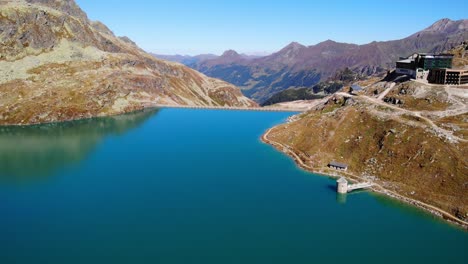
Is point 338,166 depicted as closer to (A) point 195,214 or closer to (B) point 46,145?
(A) point 195,214

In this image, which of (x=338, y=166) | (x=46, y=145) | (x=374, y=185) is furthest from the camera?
(x=46, y=145)

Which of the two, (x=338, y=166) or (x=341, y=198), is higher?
(x=338, y=166)

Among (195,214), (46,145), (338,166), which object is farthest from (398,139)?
(46,145)

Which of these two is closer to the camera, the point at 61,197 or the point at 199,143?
the point at 61,197

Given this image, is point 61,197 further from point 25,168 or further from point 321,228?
point 321,228

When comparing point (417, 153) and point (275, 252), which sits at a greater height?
point (417, 153)

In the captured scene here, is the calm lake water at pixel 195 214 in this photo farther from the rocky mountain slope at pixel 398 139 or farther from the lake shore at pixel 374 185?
the rocky mountain slope at pixel 398 139

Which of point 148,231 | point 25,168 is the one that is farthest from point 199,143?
point 148,231

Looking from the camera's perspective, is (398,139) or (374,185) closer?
(374,185)
